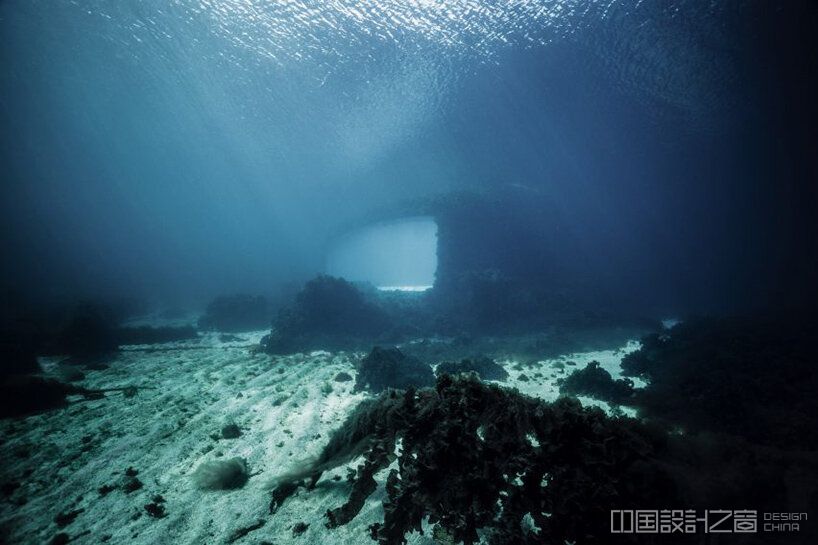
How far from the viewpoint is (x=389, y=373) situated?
836 cm

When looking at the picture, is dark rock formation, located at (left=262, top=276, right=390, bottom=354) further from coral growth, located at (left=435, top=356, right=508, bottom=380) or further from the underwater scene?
coral growth, located at (left=435, top=356, right=508, bottom=380)

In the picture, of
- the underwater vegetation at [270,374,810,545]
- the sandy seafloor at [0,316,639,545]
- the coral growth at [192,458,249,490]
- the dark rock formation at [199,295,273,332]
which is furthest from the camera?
the dark rock formation at [199,295,273,332]

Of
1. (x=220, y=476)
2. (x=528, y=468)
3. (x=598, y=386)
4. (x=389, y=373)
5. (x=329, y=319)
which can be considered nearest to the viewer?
(x=528, y=468)

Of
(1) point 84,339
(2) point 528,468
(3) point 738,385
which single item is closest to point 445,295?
(3) point 738,385

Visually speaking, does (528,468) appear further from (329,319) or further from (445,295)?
(445,295)

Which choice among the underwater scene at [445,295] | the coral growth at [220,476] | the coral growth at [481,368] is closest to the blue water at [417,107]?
the underwater scene at [445,295]

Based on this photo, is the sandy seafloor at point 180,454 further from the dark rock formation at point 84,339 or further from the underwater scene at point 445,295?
the dark rock formation at point 84,339

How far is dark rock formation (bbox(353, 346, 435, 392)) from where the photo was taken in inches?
322

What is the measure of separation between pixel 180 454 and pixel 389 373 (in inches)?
182

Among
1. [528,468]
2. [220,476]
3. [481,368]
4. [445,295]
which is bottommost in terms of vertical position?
[220,476]

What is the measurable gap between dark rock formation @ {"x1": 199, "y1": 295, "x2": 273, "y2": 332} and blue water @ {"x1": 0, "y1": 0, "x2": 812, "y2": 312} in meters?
13.4

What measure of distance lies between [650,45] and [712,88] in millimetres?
6576

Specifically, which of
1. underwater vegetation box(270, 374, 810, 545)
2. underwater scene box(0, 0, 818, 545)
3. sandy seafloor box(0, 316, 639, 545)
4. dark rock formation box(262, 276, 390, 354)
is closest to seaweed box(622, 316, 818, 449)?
underwater scene box(0, 0, 818, 545)

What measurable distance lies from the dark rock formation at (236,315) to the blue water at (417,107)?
43.9 ft
